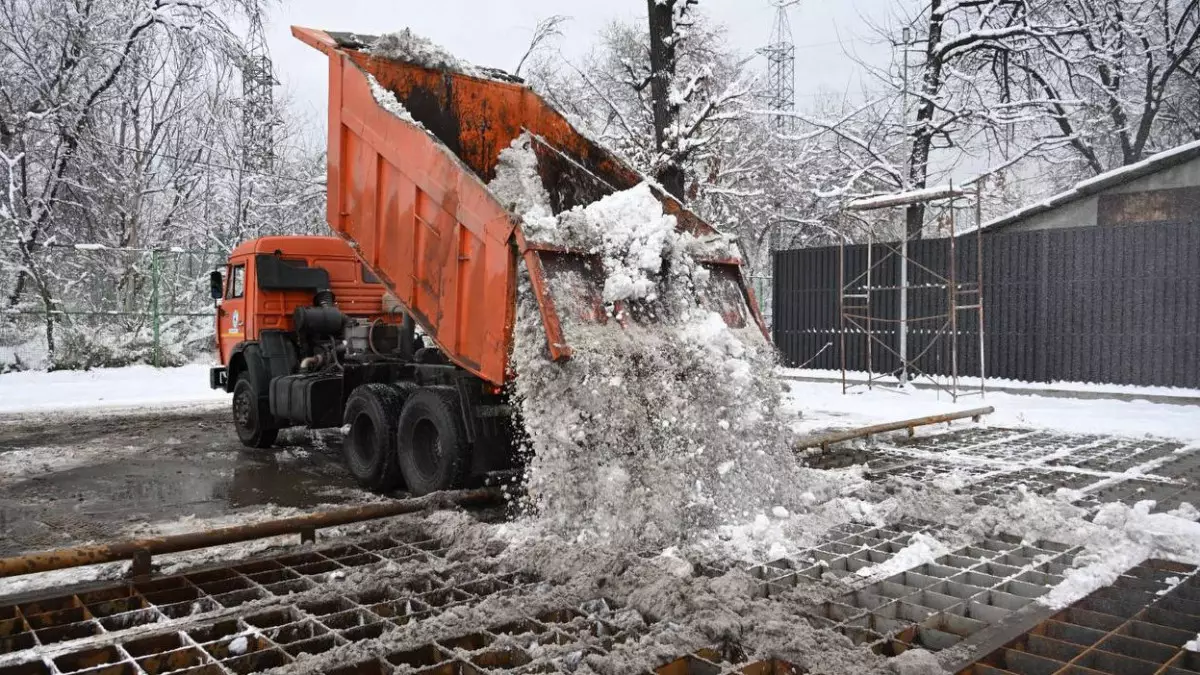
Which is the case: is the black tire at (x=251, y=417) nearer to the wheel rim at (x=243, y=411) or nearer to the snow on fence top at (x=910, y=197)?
the wheel rim at (x=243, y=411)

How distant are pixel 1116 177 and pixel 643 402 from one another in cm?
1306

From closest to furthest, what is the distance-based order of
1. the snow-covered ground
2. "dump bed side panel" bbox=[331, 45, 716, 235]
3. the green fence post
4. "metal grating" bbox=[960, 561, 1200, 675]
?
"metal grating" bbox=[960, 561, 1200, 675]
"dump bed side panel" bbox=[331, 45, 716, 235]
the snow-covered ground
the green fence post

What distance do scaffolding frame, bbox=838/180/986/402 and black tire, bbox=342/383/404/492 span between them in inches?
364

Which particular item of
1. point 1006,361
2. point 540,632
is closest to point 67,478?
point 540,632

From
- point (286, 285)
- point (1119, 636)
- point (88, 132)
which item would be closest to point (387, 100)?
point (286, 285)

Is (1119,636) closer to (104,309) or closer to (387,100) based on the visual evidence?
(387,100)

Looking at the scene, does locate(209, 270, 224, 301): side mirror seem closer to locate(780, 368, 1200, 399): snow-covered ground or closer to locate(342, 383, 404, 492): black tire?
locate(342, 383, 404, 492): black tire

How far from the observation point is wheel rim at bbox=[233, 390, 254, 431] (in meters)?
10.4

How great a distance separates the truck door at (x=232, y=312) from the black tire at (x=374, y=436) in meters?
3.38

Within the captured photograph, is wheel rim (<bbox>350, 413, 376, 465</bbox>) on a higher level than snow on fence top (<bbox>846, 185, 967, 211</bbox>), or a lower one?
lower

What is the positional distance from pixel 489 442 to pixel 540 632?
2959mm

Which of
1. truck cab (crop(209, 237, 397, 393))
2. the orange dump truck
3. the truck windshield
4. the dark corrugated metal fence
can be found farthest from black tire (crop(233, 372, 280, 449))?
the dark corrugated metal fence

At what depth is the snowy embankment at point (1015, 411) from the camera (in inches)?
433

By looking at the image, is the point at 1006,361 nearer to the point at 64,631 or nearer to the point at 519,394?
the point at 519,394
